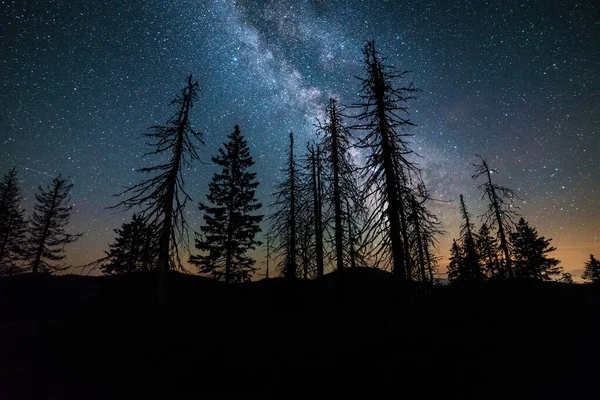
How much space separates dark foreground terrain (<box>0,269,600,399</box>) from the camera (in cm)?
466

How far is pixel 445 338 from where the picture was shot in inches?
255

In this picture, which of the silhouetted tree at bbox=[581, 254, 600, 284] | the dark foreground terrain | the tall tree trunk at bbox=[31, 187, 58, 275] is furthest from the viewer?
the silhouetted tree at bbox=[581, 254, 600, 284]

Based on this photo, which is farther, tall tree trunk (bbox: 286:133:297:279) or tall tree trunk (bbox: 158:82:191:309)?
tall tree trunk (bbox: 286:133:297:279)

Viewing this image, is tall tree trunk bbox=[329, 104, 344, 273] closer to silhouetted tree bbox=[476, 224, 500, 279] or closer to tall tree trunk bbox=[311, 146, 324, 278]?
tall tree trunk bbox=[311, 146, 324, 278]

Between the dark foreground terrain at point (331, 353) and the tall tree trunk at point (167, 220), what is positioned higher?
the tall tree trunk at point (167, 220)

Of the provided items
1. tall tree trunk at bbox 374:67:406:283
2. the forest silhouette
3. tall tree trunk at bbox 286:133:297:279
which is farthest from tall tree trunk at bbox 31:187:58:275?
tall tree trunk at bbox 374:67:406:283

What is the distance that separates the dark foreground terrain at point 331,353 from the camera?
15.3 ft

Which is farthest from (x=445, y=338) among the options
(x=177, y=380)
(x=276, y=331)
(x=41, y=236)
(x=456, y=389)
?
(x=41, y=236)

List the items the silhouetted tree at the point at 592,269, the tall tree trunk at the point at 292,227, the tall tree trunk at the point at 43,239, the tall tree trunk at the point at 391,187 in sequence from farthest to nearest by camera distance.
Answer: the silhouetted tree at the point at 592,269
the tall tree trunk at the point at 43,239
the tall tree trunk at the point at 292,227
the tall tree trunk at the point at 391,187

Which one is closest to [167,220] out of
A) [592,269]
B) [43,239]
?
[43,239]

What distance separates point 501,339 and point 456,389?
3038 mm

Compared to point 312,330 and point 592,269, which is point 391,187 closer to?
point 312,330

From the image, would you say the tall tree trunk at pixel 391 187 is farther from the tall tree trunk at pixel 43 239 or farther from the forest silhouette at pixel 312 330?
the tall tree trunk at pixel 43 239

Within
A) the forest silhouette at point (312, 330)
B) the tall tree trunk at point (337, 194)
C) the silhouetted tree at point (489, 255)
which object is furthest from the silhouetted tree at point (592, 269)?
the tall tree trunk at point (337, 194)
